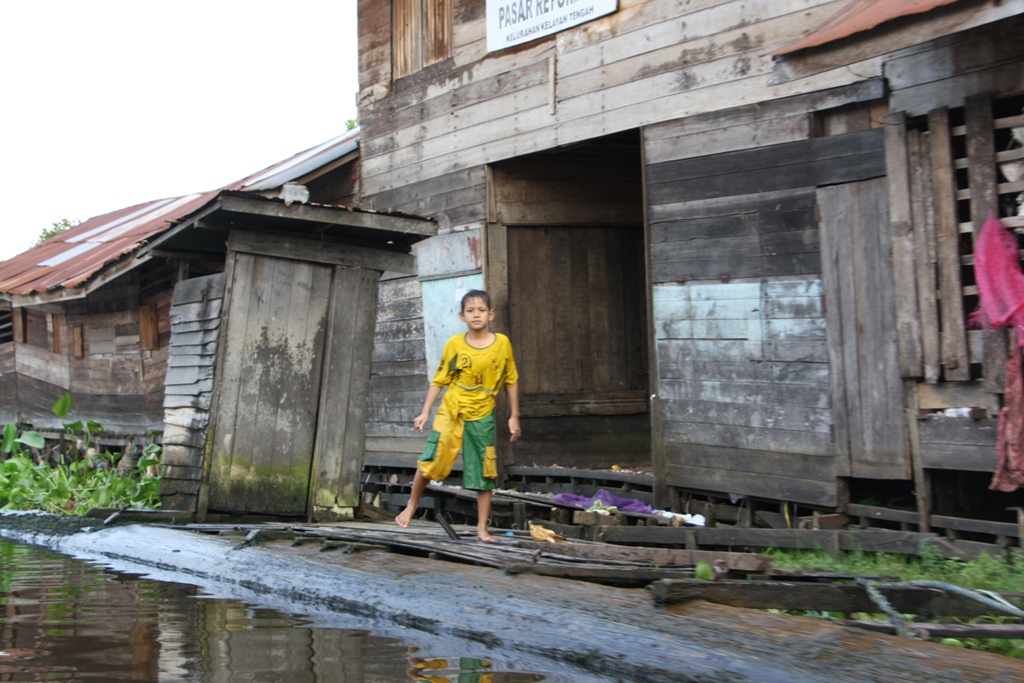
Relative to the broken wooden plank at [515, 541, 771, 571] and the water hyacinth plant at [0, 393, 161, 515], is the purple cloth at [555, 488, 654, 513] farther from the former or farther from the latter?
the water hyacinth plant at [0, 393, 161, 515]

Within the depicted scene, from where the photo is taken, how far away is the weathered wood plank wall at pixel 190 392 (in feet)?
27.7

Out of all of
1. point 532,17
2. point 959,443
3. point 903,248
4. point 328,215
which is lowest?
point 959,443

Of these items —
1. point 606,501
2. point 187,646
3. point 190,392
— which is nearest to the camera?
point 187,646

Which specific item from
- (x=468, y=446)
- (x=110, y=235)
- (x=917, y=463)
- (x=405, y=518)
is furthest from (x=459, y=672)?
(x=110, y=235)

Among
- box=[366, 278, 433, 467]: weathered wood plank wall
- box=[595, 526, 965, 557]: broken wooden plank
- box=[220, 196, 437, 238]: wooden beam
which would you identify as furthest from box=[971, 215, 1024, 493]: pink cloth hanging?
box=[366, 278, 433, 467]: weathered wood plank wall

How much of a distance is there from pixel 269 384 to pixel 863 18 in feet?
17.2

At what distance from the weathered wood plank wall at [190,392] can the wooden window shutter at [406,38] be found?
172 inches

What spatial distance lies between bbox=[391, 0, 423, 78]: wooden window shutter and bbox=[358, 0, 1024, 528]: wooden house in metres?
0.03

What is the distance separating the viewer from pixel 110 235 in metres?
17.3

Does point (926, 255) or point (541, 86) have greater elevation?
point (541, 86)

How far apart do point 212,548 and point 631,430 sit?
5438mm

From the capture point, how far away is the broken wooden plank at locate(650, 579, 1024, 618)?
451cm

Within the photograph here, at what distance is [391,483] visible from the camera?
40.5 feet

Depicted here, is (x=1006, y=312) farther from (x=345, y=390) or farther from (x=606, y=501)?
(x=345, y=390)
